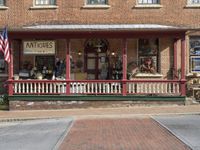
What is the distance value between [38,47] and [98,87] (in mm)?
3706

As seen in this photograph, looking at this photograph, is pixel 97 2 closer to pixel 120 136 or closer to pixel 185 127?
pixel 185 127

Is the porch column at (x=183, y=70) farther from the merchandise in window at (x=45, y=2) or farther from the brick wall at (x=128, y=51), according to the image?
the merchandise in window at (x=45, y=2)

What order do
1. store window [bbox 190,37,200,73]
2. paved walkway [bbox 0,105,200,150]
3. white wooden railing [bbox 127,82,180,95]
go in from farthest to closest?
store window [bbox 190,37,200,73] < white wooden railing [bbox 127,82,180,95] < paved walkway [bbox 0,105,200,150]

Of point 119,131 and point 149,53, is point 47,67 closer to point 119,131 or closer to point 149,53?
point 149,53

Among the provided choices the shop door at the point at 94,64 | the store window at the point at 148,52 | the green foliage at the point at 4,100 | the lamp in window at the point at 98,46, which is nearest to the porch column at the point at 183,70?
the store window at the point at 148,52

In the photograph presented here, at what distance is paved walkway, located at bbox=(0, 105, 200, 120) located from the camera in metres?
20.3

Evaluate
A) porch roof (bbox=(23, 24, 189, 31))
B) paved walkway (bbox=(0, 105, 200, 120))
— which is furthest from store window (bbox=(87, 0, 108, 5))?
paved walkway (bbox=(0, 105, 200, 120))

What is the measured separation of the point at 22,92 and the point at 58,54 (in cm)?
338

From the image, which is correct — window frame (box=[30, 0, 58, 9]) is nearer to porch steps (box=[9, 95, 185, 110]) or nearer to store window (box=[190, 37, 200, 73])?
porch steps (box=[9, 95, 185, 110])

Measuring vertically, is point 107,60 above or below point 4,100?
above

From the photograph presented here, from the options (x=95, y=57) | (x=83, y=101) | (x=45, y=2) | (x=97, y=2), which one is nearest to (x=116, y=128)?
(x=83, y=101)

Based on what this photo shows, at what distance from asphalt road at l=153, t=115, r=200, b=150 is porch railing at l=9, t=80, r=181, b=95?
4.04 m

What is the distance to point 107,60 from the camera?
26078mm

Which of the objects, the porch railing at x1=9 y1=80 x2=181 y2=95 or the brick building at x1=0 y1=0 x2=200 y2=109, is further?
the brick building at x1=0 y1=0 x2=200 y2=109
